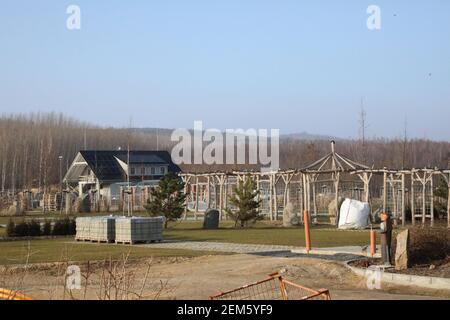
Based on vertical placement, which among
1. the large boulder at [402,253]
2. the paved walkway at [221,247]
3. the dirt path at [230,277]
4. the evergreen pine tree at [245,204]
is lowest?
the dirt path at [230,277]

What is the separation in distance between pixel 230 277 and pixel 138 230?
11180 mm

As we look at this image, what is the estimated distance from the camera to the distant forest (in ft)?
322

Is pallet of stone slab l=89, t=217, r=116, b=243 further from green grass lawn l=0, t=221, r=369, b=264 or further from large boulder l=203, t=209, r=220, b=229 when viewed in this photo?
large boulder l=203, t=209, r=220, b=229

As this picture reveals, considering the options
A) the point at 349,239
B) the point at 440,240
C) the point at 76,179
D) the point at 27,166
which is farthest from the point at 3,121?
the point at 440,240

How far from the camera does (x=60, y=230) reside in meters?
32.9

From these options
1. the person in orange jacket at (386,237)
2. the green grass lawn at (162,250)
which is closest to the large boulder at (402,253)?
the person in orange jacket at (386,237)

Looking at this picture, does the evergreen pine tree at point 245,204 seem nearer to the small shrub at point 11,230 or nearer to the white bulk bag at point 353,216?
the white bulk bag at point 353,216

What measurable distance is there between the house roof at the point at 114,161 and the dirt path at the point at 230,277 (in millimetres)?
55924

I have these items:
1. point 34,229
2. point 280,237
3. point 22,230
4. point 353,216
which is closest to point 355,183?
point 353,216

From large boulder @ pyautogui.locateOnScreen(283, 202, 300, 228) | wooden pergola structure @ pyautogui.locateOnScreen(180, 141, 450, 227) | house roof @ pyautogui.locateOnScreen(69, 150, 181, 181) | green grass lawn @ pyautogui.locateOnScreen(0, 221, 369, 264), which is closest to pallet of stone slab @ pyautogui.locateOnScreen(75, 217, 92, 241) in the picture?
green grass lawn @ pyautogui.locateOnScreen(0, 221, 369, 264)

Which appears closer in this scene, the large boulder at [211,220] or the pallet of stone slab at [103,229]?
the pallet of stone slab at [103,229]

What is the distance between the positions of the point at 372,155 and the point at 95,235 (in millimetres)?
78646

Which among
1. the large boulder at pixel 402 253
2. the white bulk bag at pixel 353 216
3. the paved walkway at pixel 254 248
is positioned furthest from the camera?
the white bulk bag at pixel 353 216

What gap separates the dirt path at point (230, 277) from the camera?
547 inches
